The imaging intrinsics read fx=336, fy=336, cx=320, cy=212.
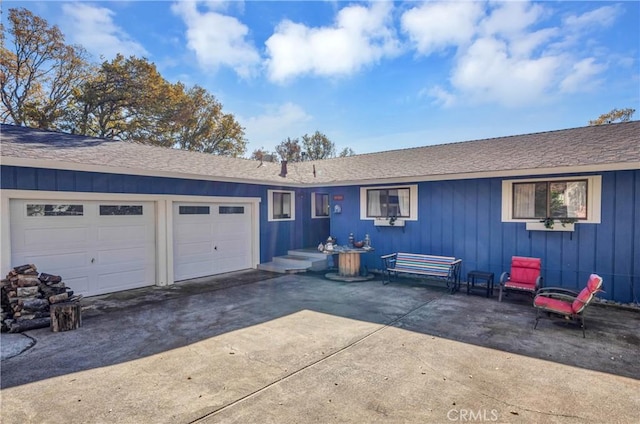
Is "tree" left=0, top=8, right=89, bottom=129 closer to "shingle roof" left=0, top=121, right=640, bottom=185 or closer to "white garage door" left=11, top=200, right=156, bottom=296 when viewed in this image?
"shingle roof" left=0, top=121, right=640, bottom=185

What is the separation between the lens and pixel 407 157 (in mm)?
10023

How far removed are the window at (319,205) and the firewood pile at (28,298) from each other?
737 centimetres

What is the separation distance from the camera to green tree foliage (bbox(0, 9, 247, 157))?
51.0 ft

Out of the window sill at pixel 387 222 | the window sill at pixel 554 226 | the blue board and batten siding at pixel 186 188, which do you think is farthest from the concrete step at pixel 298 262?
the window sill at pixel 554 226

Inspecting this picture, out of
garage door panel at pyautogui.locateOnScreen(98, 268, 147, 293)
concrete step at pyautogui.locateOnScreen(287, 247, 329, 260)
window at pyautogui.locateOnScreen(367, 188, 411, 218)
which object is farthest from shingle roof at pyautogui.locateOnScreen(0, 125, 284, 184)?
window at pyautogui.locateOnScreen(367, 188, 411, 218)

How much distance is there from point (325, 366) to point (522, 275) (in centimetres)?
472

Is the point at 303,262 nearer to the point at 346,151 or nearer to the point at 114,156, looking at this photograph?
the point at 114,156

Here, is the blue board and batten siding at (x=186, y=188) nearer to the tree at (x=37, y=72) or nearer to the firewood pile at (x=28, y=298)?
the firewood pile at (x=28, y=298)

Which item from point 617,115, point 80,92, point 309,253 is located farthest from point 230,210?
point 617,115

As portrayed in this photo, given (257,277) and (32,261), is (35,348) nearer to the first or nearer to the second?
(32,261)

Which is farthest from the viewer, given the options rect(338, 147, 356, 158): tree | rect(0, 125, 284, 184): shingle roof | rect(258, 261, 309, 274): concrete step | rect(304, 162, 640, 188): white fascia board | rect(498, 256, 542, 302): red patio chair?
rect(338, 147, 356, 158): tree

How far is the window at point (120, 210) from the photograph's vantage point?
267 inches

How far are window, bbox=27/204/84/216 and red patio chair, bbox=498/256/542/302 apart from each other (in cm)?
800

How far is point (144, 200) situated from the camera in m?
7.30
